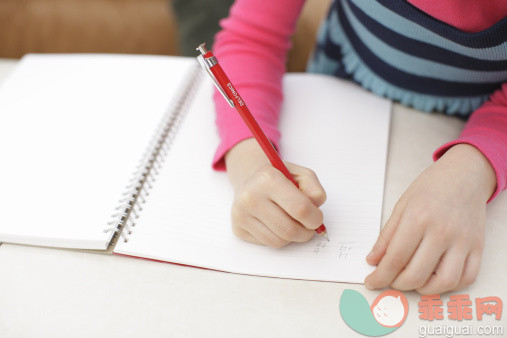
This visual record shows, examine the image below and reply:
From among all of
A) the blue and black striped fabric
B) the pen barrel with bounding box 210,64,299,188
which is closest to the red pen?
the pen barrel with bounding box 210,64,299,188

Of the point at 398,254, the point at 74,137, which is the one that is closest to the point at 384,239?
the point at 398,254

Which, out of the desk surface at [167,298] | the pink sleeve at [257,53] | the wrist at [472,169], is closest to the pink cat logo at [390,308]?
the desk surface at [167,298]

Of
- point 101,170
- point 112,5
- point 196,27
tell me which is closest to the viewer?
point 101,170

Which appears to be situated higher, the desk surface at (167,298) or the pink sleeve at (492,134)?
the pink sleeve at (492,134)

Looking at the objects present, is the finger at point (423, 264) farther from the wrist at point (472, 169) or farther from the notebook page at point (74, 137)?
the notebook page at point (74, 137)

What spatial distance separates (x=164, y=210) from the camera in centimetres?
49

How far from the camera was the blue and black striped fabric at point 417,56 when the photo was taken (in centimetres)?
51

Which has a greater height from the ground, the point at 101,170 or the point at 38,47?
the point at 101,170

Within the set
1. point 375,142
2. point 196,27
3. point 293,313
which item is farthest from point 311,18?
point 293,313

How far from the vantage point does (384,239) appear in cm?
42

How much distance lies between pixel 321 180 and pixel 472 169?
5.8 inches

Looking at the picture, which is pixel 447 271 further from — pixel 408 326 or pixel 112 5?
pixel 112 5

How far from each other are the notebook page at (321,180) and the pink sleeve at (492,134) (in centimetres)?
9

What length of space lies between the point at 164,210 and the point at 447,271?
28cm
